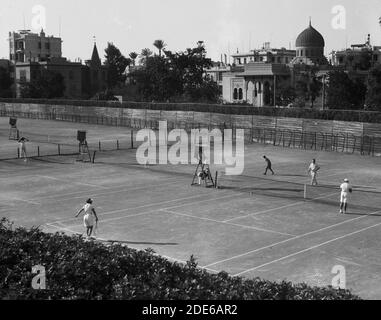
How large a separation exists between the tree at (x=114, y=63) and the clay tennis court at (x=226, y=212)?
10742 cm

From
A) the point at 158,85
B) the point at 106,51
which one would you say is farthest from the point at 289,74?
the point at 106,51

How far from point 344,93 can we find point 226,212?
66.6 metres

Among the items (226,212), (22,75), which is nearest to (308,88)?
(22,75)

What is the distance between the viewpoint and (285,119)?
63.6m

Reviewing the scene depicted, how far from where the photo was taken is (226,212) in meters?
28.1

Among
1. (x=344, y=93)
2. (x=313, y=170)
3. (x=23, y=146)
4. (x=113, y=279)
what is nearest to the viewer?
(x=113, y=279)

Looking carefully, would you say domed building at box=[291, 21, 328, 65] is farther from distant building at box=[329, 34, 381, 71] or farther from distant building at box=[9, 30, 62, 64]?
distant building at box=[9, 30, 62, 64]

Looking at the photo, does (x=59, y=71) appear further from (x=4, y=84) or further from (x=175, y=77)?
(x=175, y=77)

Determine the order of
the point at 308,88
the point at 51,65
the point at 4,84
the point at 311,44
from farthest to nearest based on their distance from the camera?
the point at 311,44, the point at 51,65, the point at 4,84, the point at 308,88

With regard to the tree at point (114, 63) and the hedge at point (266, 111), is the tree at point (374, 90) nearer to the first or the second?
the hedge at point (266, 111)

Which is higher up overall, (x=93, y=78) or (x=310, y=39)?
(x=310, y=39)

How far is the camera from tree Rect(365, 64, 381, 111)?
239ft

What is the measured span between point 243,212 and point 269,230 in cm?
355
